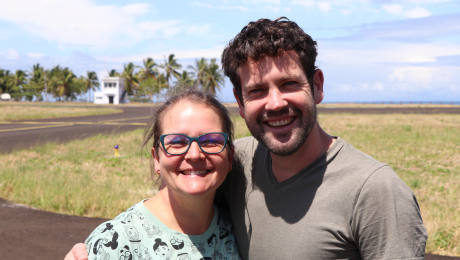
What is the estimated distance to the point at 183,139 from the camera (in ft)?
6.86

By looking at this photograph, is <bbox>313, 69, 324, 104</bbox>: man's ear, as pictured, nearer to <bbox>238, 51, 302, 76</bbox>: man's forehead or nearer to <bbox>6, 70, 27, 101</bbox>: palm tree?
<bbox>238, 51, 302, 76</bbox>: man's forehead

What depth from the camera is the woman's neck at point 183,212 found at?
216cm

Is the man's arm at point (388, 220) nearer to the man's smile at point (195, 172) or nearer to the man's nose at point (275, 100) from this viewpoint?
the man's nose at point (275, 100)

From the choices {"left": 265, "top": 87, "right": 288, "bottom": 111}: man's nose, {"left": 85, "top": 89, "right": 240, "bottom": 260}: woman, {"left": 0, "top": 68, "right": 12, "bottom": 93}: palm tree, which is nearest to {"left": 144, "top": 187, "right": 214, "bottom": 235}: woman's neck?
{"left": 85, "top": 89, "right": 240, "bottom": 260}: woman

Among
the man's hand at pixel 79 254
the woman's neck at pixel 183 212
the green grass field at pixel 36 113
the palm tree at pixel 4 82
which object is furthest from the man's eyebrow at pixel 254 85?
the palm tree at pixel 4 82

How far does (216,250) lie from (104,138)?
15933mm

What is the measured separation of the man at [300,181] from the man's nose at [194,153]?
1.25 feet

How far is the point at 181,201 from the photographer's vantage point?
2174 mm

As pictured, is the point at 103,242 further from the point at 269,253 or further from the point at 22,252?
the point at 22,252

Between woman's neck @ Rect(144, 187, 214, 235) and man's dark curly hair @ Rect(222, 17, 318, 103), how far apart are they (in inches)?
27.9

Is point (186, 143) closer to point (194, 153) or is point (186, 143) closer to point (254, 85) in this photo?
point (194, 153)

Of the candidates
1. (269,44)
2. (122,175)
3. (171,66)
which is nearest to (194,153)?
(269,44)

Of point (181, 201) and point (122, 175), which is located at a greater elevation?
point (181, 201)

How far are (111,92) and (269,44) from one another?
84.2 m
